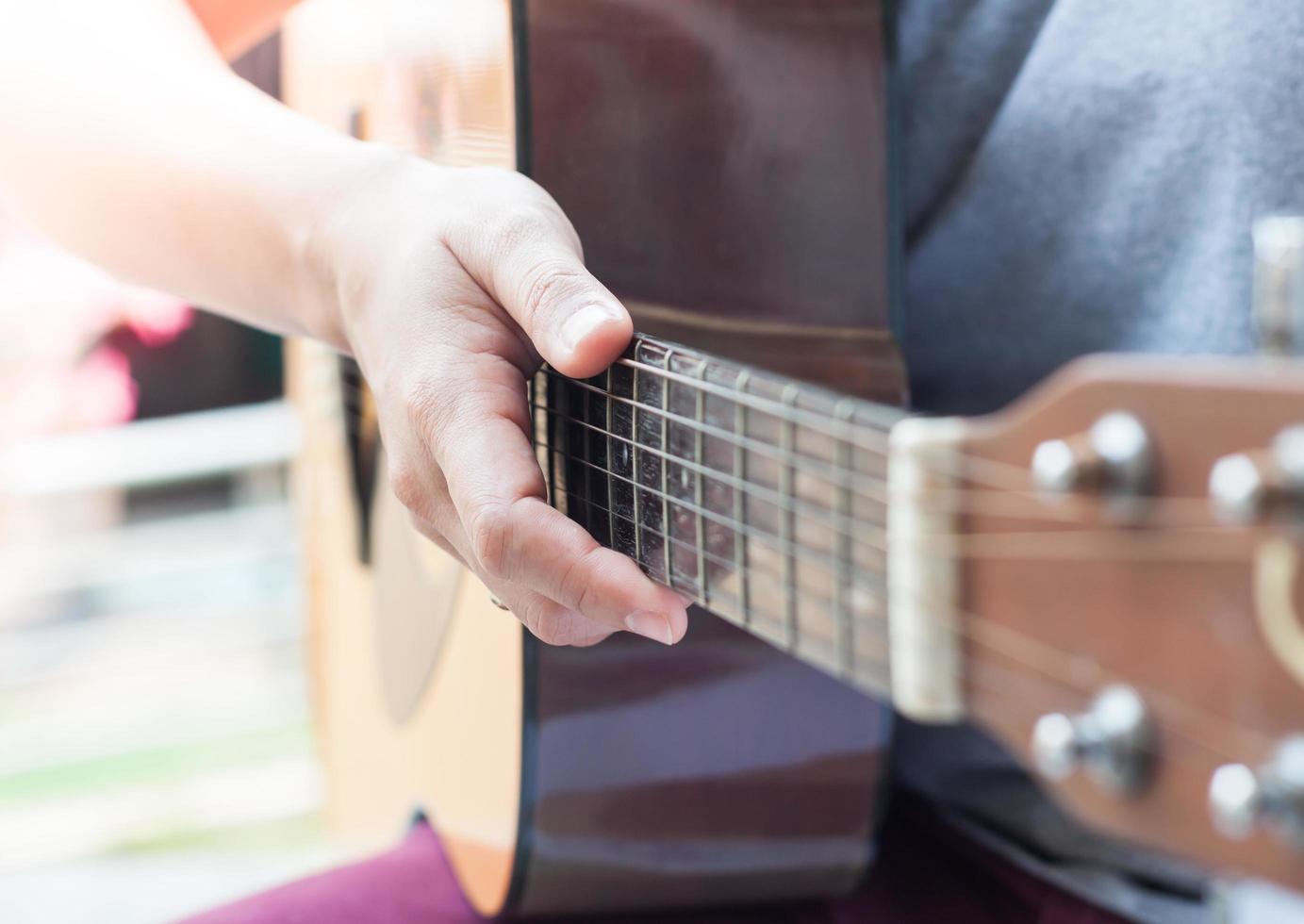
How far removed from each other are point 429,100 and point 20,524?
1.70 m

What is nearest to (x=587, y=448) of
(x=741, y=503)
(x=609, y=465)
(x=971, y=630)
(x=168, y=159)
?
(x=609, y=465)

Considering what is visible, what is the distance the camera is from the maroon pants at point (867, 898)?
725 millimetres

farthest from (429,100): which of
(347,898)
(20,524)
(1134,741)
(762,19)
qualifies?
(20,524)

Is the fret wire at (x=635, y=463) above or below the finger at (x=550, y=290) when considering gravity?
below

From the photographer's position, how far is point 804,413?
384mm

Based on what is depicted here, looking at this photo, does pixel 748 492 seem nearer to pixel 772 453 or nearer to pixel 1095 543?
pixel 772 453

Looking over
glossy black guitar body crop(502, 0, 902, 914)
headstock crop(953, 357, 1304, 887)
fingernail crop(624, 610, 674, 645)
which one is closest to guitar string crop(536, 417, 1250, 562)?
headstock crop(953, 357, 1304, 887)

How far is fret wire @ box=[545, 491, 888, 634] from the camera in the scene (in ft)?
1.21

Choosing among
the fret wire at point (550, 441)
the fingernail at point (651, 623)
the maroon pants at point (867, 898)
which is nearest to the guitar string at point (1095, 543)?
the fingernail at point (651, 623)

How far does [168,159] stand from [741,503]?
1.47ft

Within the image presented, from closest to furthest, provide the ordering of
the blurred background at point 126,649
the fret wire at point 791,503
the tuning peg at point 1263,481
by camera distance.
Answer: the tuning peg at point 1263,481, the fret wire at point 791,503, the blurred background at point 126,649

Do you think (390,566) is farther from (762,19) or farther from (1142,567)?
(1142,567)

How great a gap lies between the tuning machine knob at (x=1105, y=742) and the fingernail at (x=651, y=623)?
0.59ft

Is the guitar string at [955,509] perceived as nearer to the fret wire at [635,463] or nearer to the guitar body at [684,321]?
the fret wire at [635,463]
